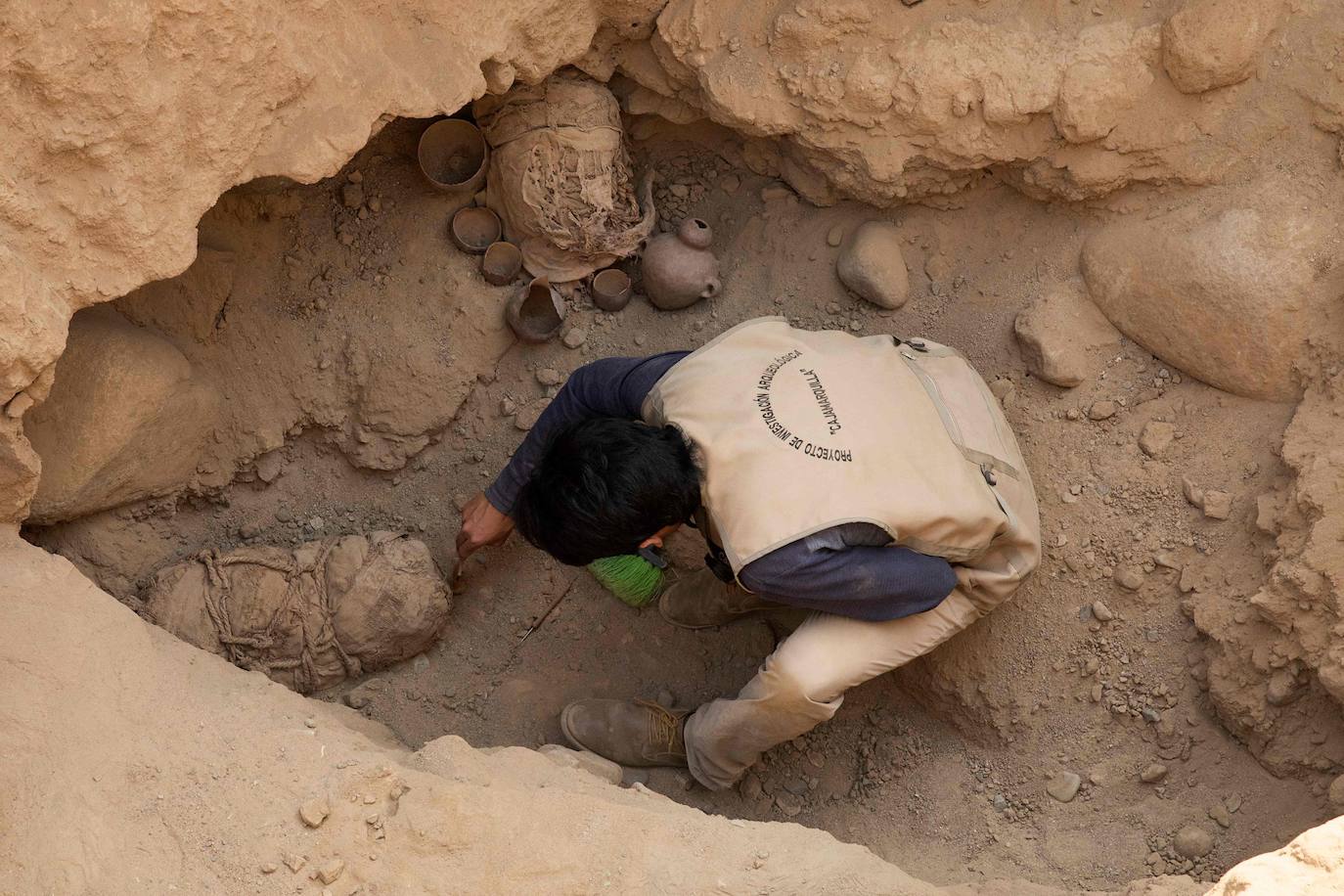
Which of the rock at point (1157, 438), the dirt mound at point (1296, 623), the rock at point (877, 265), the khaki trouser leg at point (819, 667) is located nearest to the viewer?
the dirt mound at point (1296, 623)

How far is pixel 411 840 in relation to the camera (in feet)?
6.13

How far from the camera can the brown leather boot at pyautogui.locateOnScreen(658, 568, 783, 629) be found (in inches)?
122

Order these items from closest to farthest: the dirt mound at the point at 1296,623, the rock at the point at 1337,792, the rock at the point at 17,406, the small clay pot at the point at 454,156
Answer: the rock at the point at 17,406 < the rock at the point at 1337,792 < the dirt mound at the point at 1296,623 < the small clay pot at the point at 454,156

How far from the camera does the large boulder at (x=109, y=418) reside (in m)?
2.53

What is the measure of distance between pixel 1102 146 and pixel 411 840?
7.48 feet

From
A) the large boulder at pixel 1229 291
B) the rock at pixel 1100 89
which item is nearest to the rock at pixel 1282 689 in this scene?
the large boulder at pixel 1229 291

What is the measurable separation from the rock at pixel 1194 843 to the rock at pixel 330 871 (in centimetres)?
178

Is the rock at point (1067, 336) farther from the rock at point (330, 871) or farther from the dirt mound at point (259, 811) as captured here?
the rock at point (330, 871)

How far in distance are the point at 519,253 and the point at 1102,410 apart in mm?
1720

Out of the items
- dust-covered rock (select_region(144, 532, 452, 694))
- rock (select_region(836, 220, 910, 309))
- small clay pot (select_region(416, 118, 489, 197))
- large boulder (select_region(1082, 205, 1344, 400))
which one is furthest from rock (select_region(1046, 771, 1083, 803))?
small clay pot (select_region(416, 118, 489, 197))

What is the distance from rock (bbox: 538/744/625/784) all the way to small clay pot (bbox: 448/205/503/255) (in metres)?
1.50

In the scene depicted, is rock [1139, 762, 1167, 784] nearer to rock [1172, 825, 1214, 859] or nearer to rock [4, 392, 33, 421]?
rock [1172, 825, 1214, 859]

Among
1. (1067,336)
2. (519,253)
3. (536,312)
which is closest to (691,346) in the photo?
(536,312)

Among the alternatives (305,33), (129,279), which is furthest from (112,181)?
(305,33)
